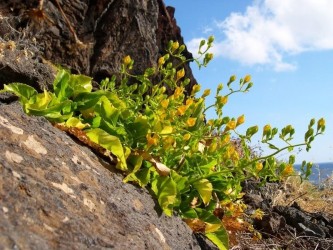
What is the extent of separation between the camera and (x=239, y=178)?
3.06 meters

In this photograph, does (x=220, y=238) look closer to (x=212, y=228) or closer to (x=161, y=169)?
(x=212, y=228)

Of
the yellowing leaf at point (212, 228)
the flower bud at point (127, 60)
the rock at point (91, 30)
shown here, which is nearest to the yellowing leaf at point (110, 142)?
the yellowing leaf at point (212, 228)

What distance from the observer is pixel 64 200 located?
1.80 metres

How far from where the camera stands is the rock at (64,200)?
1.52 m

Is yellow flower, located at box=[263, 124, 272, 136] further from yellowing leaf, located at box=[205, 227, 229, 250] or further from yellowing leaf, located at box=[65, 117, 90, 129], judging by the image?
yellowing leaf, located at box=[65, 117, 90, 129]

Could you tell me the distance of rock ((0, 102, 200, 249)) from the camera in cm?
152

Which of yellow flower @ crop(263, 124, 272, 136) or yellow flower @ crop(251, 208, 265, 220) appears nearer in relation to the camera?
yellow flower @ crop(263, 124, 272, 136)

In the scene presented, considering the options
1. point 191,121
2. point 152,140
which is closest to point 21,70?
point 152,140

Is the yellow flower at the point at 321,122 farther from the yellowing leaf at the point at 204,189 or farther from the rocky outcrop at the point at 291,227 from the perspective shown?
the rocky outcrop at the point at 291,227

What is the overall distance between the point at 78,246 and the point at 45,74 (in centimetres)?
198

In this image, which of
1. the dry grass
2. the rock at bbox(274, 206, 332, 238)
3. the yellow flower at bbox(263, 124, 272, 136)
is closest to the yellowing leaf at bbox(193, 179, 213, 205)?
the yellow flower at bbox(263, 124, 272, 136)

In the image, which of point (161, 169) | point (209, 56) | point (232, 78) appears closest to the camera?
point (161, 169)

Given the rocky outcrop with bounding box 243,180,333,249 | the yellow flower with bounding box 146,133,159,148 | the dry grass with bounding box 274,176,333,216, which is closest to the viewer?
the yellow flower with bounding box 146,133,159,148

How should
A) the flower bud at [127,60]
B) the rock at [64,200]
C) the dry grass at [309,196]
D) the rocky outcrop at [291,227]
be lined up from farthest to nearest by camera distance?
the dry grass at [309,196]
the rocky outcrop at [291,227]
the flower bud at [127,60]
the rock at [64,200]
